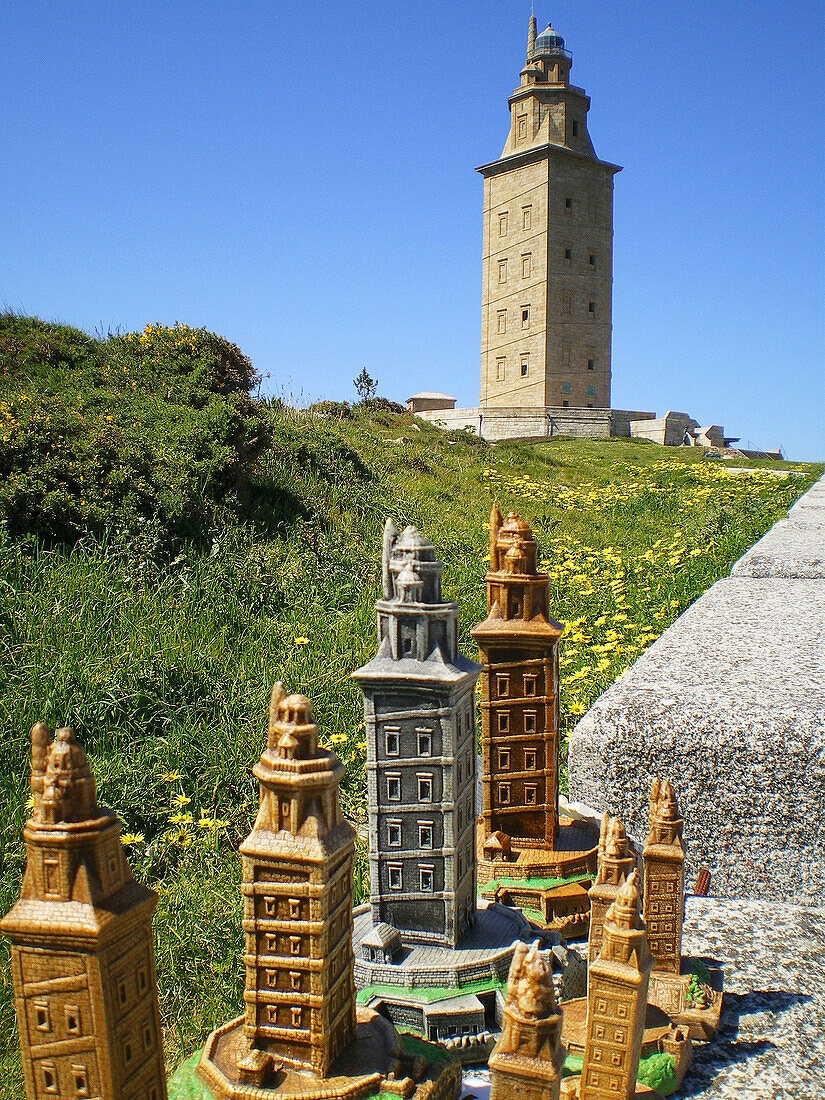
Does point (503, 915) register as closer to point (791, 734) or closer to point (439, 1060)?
point (439, 1060)

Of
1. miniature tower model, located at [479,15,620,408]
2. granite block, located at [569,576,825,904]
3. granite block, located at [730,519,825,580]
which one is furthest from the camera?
miniature tower model, located at [479,15,620,408]

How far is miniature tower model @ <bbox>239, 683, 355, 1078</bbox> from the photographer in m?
1.41

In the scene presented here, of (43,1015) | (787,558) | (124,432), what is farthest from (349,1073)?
(124,432)

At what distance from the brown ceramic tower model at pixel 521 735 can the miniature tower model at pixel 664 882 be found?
384 mm

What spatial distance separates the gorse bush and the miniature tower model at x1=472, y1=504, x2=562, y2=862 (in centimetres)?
445

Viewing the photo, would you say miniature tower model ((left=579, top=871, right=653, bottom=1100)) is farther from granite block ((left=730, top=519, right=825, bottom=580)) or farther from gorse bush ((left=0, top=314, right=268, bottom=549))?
gorse bush ((left=0, top=314, right=268, bottom=549))

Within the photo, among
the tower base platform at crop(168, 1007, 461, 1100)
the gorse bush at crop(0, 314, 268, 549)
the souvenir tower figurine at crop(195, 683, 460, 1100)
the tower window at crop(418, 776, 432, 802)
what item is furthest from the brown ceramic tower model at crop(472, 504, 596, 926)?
the gorse bush at crop(0, 314, 268, 549)

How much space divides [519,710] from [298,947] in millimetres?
1056

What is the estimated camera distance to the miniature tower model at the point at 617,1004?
4.64 ft

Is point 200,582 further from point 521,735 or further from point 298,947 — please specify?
point 298,947

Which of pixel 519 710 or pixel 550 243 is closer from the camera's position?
pixel 519 710

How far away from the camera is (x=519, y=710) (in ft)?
7.64

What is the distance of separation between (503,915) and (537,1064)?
2.92 ft

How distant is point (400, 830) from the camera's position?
1.92 meters
